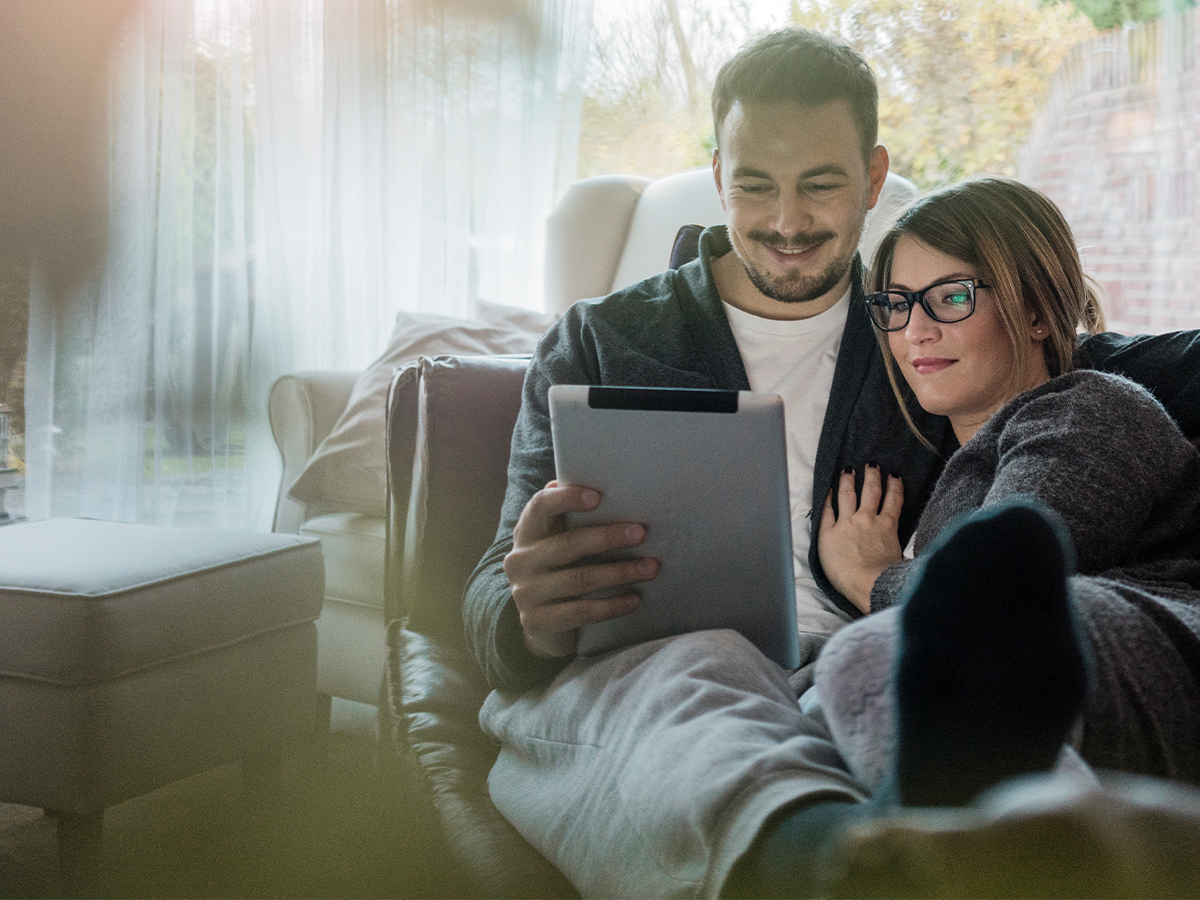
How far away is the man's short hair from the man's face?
0.05 feet

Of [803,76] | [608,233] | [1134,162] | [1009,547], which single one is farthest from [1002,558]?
[1134,162]

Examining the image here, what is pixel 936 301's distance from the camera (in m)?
1.03

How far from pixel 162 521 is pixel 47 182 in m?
0.86

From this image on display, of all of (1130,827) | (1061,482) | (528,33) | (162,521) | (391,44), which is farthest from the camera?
(528,33)

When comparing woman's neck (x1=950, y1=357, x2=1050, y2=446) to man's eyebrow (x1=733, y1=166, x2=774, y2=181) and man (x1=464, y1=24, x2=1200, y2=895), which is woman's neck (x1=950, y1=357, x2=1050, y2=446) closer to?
man (x1=464, y1=24, x2=1200, y2=895)

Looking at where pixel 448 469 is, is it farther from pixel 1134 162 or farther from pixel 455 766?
pixel 1134 162

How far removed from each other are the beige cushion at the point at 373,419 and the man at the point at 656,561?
58cm

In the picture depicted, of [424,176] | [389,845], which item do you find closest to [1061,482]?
[389,845]

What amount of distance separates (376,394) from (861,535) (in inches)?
39.9

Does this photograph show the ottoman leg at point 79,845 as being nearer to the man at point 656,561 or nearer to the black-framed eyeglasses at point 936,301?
the man at point 656,561

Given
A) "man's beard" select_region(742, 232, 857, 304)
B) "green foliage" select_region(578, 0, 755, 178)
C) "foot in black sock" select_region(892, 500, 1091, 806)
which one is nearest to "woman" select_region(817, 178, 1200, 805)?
"foot in black sock" select_region(892, 500, 1091, 806)

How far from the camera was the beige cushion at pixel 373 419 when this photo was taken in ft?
5.62

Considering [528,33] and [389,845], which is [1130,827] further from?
[528,33]

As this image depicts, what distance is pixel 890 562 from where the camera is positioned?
1.03 metres
